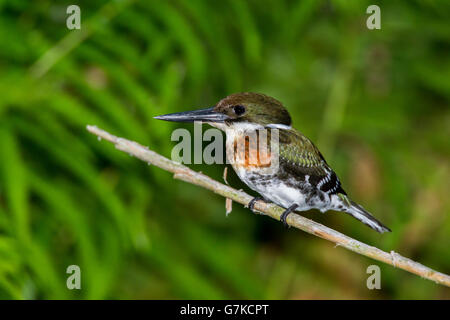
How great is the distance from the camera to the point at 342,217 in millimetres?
1764

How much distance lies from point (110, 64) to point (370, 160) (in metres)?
0.84

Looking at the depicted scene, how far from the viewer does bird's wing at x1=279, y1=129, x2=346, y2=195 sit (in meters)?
0.98

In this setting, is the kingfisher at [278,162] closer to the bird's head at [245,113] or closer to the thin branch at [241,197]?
the bird's head at [245,113]

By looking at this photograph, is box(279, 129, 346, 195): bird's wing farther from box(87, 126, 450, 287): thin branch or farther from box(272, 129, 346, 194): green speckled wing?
box(87, 126, 450, 287): thin branch

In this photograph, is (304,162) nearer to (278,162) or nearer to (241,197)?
(278,162)

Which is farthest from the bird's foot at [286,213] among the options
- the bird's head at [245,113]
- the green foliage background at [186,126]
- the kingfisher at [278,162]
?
the green foliage background at [186,126]

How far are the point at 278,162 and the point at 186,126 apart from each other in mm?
750

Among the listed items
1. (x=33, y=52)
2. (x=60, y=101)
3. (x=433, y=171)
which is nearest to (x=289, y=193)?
(x=60, y=101)

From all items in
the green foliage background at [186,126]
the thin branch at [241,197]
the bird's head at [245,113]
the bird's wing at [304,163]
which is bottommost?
the thin branch at [241,197]

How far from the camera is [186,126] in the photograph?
1712 millimetres

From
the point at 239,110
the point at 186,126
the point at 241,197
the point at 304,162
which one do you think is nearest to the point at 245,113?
the point at 239,110

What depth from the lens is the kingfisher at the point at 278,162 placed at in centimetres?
99

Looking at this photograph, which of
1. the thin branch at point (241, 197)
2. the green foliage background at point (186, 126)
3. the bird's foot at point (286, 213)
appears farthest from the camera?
the green foliage background at point (186, 126)

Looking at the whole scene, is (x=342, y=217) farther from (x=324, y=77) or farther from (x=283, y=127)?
(x=283, y=127)
